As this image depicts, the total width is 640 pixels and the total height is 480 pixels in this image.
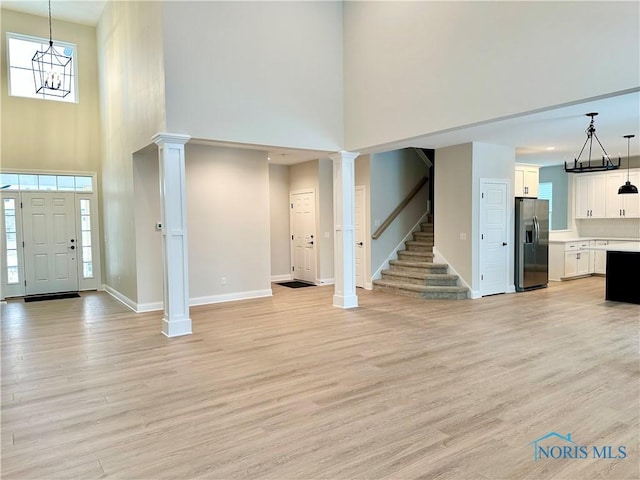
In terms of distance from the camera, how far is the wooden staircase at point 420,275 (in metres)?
7.38

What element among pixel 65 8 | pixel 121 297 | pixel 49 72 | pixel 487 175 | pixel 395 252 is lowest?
pixel 121 297

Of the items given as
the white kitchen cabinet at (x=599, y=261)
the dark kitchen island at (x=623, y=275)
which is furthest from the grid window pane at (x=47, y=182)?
the white kitchen cabinet at (x=599, y=261)

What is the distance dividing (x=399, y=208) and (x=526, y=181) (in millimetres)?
2816

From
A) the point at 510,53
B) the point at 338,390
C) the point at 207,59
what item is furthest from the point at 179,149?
the point at 510,53

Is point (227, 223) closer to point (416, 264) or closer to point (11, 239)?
point (416, 264)


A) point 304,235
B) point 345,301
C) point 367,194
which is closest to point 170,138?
point 345,301

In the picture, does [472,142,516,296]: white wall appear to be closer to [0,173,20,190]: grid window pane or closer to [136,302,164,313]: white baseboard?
[136,302,164,313]: white baseboard

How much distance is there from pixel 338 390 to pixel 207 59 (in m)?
4.51

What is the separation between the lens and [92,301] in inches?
303

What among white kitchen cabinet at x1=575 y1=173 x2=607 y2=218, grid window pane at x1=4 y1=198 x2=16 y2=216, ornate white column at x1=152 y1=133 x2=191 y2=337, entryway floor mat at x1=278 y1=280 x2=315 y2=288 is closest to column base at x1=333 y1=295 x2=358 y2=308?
entryway floor mat at x1=278 y1=280 x2=315 y2=288

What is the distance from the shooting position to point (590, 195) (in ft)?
33.0

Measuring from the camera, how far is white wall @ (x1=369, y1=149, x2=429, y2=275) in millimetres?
8398

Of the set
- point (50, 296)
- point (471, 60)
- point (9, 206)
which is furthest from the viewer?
point (50, 296)

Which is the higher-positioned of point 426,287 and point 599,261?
point 599,261
